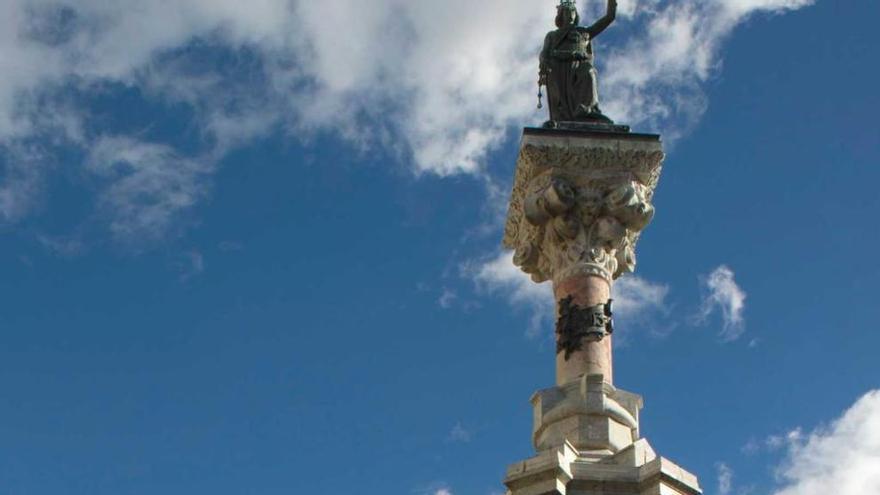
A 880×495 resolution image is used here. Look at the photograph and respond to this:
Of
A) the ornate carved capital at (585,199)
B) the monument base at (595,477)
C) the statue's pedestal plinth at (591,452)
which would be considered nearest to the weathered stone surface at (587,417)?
the statue's pedestal plinth at (591,452)

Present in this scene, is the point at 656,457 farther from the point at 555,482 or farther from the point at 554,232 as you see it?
the point at 554,232

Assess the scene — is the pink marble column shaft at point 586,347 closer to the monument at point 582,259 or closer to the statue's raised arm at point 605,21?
the monument at point 582,259

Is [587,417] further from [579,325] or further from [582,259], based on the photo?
[582,259]

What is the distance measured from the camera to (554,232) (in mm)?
17156

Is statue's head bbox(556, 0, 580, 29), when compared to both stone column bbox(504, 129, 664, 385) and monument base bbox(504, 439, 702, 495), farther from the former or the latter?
monument base bbox(504, 439, 702, 495)

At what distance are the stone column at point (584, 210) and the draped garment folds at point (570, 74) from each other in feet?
3.61

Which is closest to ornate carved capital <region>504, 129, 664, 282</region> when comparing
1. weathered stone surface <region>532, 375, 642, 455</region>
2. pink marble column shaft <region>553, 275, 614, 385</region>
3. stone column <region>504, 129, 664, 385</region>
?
stone column <region>504, 129, 664, 385</region>

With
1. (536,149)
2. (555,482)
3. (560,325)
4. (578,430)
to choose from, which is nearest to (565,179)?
(536,149)

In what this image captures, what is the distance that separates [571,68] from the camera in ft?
62.8

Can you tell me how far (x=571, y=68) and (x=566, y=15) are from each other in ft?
3.73

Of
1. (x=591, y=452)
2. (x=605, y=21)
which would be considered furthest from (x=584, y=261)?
(x=605, y=21)

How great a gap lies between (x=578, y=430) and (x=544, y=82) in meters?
5.97

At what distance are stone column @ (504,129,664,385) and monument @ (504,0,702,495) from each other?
13 mm

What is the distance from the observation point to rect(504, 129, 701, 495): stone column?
1506 cm
